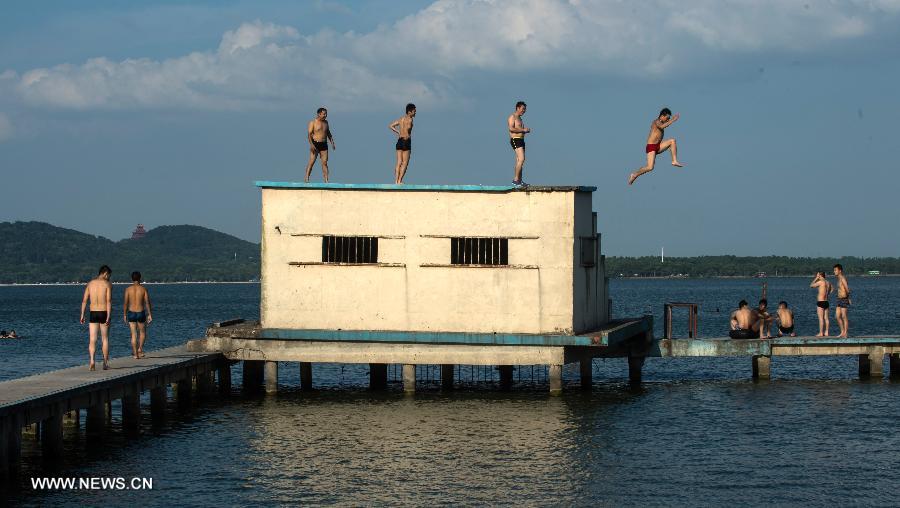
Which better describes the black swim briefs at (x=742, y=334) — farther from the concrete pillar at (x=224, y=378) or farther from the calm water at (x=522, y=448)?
the concrete pillar at (x=224, y=378)

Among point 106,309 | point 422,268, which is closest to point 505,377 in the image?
point 422,268

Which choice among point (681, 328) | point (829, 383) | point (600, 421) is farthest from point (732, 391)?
point (681, 328)

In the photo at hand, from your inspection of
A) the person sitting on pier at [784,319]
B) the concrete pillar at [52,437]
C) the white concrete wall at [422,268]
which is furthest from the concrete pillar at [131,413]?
the person sitting on pier at [784,319]

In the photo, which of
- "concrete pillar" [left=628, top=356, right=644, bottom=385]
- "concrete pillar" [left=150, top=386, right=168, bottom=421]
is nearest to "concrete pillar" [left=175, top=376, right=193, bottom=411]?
"concrete pillar" [left=150, top=386, right=168, bottom=421]

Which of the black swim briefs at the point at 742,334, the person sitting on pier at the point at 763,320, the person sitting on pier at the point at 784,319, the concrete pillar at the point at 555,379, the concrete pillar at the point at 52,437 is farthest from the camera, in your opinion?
the person sitting on pier at the point at 784,319

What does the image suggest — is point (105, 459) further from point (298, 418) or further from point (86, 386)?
point (298, 418)

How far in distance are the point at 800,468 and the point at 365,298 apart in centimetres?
1236

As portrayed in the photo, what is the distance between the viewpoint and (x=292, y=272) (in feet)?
108

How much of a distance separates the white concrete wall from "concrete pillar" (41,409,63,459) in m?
9.27

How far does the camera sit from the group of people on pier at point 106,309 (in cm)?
2659

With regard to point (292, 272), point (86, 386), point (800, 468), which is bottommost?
point (800, 468)

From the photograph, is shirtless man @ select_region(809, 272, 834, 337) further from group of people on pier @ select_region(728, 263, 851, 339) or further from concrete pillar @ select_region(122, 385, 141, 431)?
concrete pillar @ select_region(122, 385, 141, 431)

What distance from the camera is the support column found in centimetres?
3484

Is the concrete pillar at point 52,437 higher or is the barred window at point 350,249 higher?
the barred window at point 350,249
